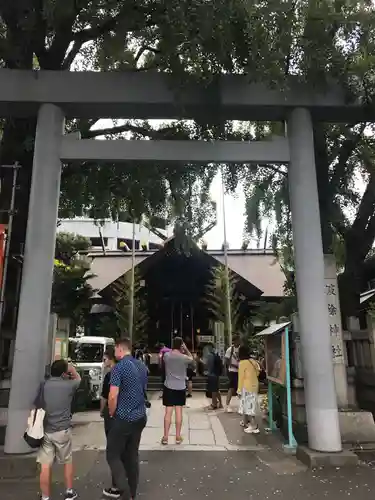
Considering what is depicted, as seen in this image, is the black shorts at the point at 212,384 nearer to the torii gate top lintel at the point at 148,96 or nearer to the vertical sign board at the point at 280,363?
the vertical sign board at the point at 280,363

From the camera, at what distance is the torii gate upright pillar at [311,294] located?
Answer: 6.00 m

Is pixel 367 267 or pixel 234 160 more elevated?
pixel 234 160

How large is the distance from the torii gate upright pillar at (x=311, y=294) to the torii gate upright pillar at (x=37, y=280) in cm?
362

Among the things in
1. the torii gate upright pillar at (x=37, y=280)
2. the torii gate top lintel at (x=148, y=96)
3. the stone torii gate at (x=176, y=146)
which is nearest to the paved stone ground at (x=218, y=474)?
the stone torii gate at (x=176, y=146)

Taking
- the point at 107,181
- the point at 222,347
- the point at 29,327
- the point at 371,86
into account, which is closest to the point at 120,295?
the point at 222,347

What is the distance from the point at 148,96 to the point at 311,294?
3865 mm

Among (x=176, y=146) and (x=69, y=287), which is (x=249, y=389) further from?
(x=69, y=287)

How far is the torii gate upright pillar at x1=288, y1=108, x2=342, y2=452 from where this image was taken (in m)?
6.00

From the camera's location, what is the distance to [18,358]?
19.4ft

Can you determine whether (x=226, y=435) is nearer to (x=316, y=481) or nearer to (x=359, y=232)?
(x=316, y=481)

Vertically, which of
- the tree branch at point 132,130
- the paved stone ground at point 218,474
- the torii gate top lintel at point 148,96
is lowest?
the paved stone ground at point 218,474

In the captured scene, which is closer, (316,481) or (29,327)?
(316,481)

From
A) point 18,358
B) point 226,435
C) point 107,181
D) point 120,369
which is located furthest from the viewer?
point 107,181

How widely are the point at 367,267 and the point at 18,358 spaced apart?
722 centimetres
